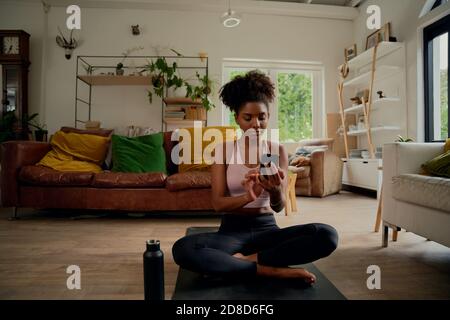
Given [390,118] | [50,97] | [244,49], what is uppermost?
[244,49]

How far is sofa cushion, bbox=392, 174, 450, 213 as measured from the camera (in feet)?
4.40

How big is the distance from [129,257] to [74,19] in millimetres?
4380

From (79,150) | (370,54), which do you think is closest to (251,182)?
(79,150)

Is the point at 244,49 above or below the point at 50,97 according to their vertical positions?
above

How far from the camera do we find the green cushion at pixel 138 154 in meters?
2.80

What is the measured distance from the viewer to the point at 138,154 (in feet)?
9.34

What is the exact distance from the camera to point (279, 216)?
2.76m

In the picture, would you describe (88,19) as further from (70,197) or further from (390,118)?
(390,118)

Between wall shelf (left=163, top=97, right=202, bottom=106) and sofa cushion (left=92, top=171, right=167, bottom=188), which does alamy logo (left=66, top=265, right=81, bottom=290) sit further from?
wall shelf (left=163, top=97, right=202, bottom=106)

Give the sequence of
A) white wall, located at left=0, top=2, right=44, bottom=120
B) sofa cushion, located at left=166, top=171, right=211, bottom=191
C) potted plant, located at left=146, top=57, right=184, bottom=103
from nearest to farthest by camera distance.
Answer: sofa cushion, located at left=166, top=171, right=211, bottom=191 → potted plant, located at left=146, top=57, right=184, bottom=103 → white wall, located at left=0, top=2, right=44, bottom=120

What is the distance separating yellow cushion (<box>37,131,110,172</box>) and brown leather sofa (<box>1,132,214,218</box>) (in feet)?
0.75

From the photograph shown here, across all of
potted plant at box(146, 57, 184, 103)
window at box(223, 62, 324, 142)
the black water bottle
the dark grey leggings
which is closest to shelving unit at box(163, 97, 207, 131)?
potted plant at box(146, 57, 184, 103)
